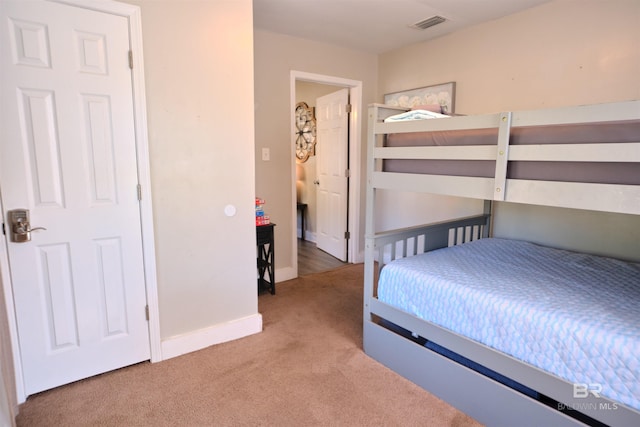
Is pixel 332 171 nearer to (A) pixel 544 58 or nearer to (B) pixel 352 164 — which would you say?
(B) pixel 352 164

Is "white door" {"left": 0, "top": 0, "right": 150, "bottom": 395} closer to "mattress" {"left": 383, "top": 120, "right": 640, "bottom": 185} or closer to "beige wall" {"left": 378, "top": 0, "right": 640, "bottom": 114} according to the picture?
"mattress" {"left": 383, "top": 120, "right": 640, "bottom": 185}

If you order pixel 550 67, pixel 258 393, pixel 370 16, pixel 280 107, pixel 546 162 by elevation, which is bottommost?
pixel 258 393

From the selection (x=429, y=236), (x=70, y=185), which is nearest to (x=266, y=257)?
(x=429, y=236)

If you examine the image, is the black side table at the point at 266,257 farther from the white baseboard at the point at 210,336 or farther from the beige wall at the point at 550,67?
the beige wall at the point at 550,67

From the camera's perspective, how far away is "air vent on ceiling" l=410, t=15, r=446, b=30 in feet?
9.78

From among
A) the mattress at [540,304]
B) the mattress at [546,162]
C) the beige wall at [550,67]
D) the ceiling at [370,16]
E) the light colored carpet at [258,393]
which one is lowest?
the light colored carpet at [258,393]

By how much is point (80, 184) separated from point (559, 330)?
2372 millimetres

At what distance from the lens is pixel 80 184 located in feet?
6.23

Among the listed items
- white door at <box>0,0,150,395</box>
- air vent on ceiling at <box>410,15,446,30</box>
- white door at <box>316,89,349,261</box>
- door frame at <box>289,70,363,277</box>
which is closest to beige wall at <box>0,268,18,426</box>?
white door at <box>0,0,150,395</box>

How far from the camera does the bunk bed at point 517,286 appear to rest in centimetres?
131

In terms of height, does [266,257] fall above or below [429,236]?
below

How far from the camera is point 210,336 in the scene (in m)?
2.39

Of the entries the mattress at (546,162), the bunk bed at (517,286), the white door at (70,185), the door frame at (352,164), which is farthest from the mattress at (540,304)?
the door frame at (352,164)

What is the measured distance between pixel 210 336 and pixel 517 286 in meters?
1.89
